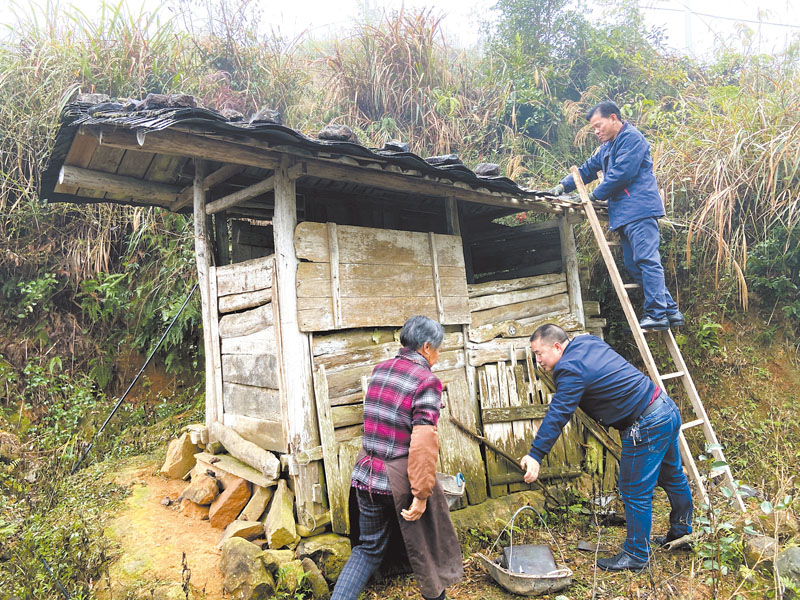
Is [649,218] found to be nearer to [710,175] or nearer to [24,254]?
[710,175]

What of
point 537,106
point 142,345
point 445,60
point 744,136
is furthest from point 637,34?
point 142,345

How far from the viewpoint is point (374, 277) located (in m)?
4.55

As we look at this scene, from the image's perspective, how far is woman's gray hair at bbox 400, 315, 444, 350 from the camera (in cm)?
320

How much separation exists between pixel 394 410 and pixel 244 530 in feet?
5.93

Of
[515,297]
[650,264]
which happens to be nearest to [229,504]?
[515,297]

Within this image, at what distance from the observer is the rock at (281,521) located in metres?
3.78

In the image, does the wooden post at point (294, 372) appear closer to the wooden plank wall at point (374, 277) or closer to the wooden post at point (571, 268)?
the wooden plank wall at point (374, 277)

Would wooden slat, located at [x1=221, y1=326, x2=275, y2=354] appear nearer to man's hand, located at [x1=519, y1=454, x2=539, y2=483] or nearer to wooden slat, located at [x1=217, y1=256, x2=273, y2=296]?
wooden slat, located at [x1=217, y1=256, x2=273, y2=296]

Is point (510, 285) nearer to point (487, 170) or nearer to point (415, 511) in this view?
point (487, 170)

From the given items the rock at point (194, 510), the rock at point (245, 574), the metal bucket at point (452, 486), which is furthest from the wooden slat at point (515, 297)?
the rock at point (194, 510)

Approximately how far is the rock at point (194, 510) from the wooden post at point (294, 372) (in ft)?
4.02

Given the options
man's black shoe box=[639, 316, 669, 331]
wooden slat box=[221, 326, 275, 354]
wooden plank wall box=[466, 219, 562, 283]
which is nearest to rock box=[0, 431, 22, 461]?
wooden slat box=[221, 326, 275, 354]

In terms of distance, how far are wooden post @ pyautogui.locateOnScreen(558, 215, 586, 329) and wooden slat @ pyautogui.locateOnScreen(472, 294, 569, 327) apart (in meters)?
0.09

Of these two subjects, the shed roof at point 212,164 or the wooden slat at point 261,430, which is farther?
the wooden slat at point 261,430
